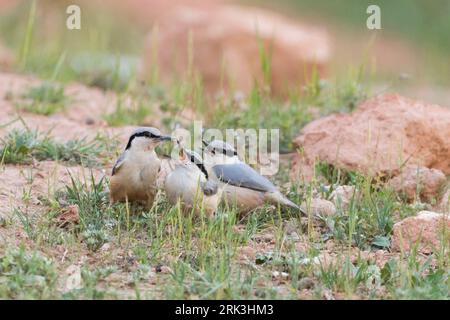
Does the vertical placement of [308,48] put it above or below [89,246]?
above

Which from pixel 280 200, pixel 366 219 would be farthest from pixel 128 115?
pixel 366 219

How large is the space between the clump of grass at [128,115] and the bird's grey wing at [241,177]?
1830 mm

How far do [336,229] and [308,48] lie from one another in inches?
210

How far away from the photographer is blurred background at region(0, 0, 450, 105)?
926 centimetres

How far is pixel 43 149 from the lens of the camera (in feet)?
22.2

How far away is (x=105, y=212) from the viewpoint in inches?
230

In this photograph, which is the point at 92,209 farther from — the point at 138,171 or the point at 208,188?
the point at 208,188

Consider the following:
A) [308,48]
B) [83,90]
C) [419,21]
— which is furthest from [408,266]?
[419,21]

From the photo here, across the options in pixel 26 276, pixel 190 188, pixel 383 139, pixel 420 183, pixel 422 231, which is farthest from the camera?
pixel 383 139

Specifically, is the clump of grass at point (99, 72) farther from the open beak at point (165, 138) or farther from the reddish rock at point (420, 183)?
the reddish rock at point (420, 183)

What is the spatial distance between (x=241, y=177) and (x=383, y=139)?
1285 millimetres

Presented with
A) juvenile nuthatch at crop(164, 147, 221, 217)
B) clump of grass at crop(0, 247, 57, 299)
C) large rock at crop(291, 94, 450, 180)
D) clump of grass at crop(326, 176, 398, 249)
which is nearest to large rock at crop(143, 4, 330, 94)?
large rock at crop(291, 94, 450, 180)

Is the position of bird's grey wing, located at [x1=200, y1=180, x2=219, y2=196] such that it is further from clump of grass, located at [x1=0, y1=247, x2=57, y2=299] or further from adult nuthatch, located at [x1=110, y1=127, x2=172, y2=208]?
clump of grass, located at [x1=0, y1=247, x2=57, y2=299]
